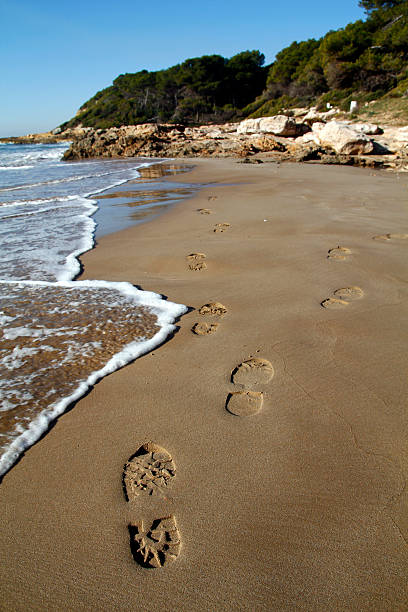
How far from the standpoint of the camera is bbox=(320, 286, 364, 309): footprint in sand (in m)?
2.61

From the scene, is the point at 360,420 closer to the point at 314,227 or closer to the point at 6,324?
the point at 6,324

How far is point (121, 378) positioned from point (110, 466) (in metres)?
0.60

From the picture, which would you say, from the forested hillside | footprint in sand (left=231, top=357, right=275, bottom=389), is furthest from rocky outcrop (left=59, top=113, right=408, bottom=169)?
footprint in sand (left=231, top=357, right=275, bottom=389)

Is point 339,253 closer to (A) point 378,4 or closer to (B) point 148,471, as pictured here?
(B) point 148,471

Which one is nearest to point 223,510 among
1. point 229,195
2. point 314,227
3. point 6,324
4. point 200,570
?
point 200,570

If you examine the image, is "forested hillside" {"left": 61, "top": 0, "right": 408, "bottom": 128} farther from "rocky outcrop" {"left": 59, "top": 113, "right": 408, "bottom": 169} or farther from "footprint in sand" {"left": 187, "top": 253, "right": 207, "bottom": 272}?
"footprint in sand" {"left": 187, "top": 253, "right": 207, "bottom": 272}

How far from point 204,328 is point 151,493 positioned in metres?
1.26

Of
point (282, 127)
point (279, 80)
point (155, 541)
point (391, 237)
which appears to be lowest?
point (155, 541)

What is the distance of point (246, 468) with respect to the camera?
4.66 feet

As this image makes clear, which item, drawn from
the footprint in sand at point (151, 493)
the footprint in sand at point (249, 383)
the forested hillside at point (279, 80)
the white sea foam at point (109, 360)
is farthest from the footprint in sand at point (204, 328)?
A: the forested hillside at point (279, 80)

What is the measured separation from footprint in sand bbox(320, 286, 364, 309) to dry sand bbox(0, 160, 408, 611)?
0.02 m

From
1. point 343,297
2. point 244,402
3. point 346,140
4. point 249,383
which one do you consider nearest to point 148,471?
point 244,402

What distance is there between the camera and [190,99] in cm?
4794

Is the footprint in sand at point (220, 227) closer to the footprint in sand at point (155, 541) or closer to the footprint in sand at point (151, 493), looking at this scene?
the footprint in sand at point (151, 493)
